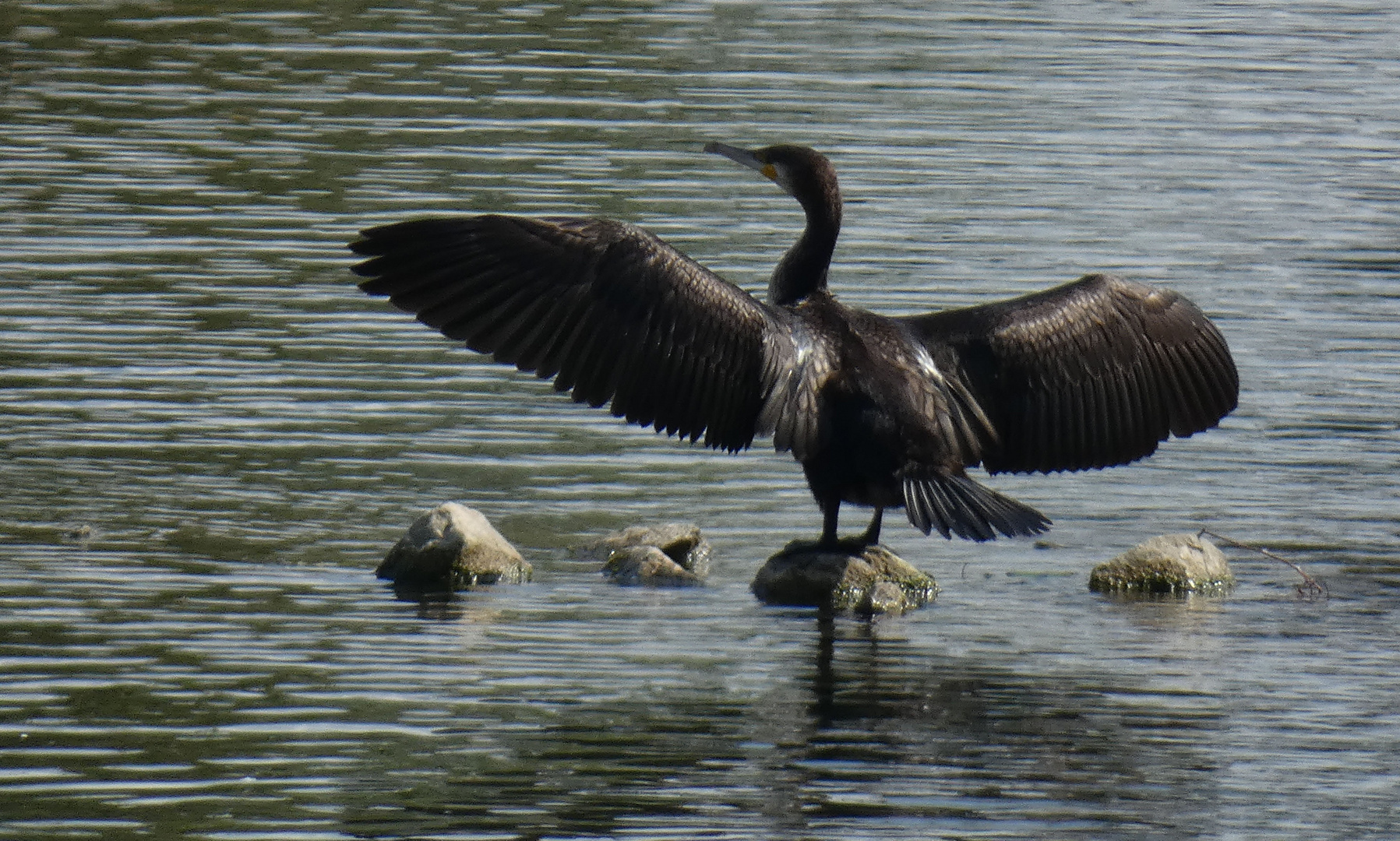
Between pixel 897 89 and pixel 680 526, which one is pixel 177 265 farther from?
pixel 897 89

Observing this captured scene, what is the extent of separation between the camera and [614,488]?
10.2 m

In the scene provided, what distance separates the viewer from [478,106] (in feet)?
64.3

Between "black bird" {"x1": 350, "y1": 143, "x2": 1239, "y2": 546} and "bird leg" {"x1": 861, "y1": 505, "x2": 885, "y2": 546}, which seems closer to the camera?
"black bird" {"x1": 350, "y1": 143, "x2": 1239, "y2": 546}

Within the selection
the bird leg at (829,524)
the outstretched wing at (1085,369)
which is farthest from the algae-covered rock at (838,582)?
Result: the outstretched wing at (1085,369)

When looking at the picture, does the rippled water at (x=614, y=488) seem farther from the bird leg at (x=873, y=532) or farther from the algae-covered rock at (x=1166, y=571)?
the bird leg at (x=873, y=532)

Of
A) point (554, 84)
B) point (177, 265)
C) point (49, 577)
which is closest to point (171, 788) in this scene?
point (49, 577)

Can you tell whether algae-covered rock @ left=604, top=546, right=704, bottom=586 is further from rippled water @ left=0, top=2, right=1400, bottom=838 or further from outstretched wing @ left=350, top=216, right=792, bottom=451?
outstretched wing @ left=350, top=216, right=792, bottom=451

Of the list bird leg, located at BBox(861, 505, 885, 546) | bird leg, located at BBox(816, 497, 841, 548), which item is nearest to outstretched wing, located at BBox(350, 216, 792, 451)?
bird leg, located at BBox(816, 497, 841, 548)

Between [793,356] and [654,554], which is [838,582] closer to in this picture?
[654,554]

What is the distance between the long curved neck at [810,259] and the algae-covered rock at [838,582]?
105cm

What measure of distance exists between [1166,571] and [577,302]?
7.94 ft

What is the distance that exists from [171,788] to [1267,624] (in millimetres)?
4025

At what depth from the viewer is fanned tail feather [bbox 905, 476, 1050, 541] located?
820cm

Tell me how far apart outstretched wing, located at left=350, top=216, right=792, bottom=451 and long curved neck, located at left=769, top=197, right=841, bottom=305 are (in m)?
0.84
